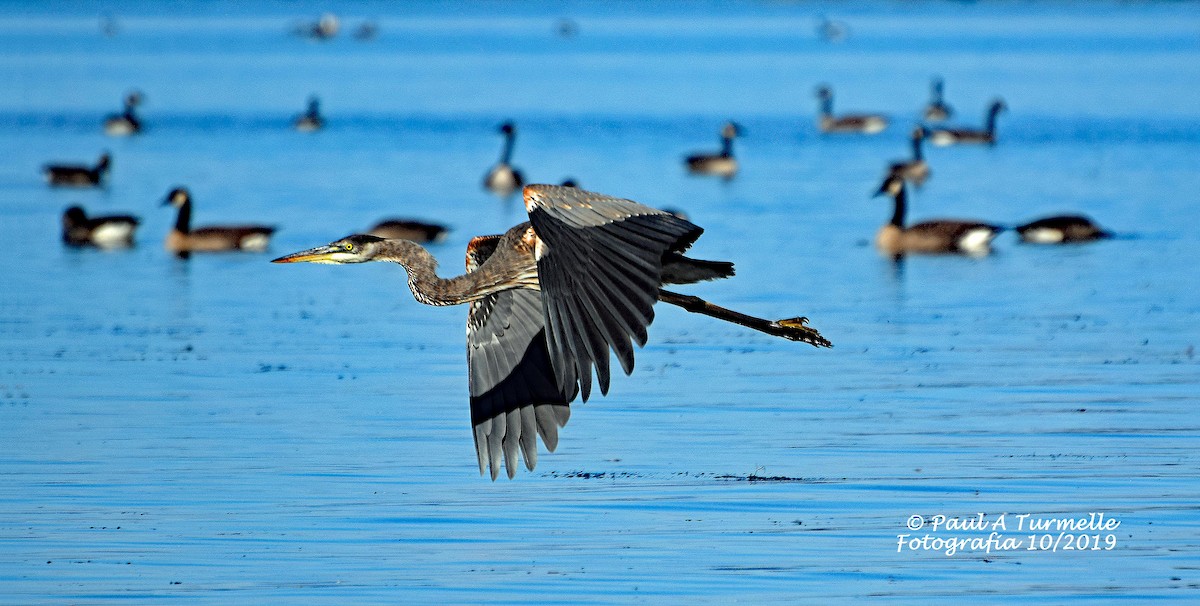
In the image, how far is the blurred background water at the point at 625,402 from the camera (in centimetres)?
794

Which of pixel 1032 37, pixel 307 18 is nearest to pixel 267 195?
pixel 1032 37

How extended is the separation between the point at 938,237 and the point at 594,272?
43.2 ft

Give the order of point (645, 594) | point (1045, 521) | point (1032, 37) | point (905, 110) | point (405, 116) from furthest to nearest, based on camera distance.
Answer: point (1032, 37) → point (905, 110) → point (405, 116) → point (1045, 521) → point (645, 594)

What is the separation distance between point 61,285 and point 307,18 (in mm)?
118028

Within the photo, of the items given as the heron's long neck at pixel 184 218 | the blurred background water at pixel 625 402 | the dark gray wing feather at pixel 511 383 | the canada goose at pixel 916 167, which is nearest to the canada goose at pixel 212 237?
the heron's long neck at pixel 184 218

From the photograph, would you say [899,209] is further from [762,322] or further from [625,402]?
[762,322]

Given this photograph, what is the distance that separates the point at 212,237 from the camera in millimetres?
19859

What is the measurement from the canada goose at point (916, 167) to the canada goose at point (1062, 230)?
25.2 feet

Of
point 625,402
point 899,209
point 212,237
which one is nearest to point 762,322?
point 625,402

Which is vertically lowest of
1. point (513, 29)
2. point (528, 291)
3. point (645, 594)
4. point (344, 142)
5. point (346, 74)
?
point (645, 594)

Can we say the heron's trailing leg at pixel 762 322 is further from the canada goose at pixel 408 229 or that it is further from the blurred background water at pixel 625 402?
the canada goose at pixel 408 229

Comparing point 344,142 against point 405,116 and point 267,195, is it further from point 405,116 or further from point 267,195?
point 267,195

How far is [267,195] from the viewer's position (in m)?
25.5

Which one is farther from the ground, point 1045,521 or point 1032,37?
point 1032,37
